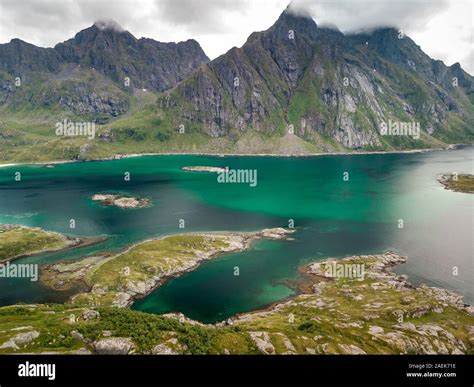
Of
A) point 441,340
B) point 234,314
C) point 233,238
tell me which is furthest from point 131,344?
point 233,238

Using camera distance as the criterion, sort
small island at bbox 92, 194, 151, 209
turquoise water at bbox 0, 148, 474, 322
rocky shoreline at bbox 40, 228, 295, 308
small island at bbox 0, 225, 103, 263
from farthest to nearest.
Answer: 1. small island at bbox 92, 194, 151, 209
2. small island at bbox 0, 225, 103, 263
3. turquoise water at bbox 0, 148, 474, 322
4. rocky shoreline at bbox 40, 228, 295, 308

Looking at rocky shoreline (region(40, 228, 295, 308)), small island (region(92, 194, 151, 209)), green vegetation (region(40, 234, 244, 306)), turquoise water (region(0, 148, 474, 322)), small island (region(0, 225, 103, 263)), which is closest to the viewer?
rocky shoreline (region(40, 228, 295, 308))

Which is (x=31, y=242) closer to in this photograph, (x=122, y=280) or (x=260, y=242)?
(x=122, y=280)

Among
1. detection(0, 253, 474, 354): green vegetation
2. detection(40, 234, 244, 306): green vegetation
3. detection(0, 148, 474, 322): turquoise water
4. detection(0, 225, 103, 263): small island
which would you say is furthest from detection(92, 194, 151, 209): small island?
detection(0, 253, 474, 354): green vegetation

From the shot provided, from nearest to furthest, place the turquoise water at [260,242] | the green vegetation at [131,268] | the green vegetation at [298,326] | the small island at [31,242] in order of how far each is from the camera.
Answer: the green vegetation at [298,326] → the turquoise water at [260,242] → the green vegetation at [131,268] → the small island at [31,242]

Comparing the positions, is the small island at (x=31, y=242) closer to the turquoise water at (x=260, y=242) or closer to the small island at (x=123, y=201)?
the turquoise water at (x=260, y=242)

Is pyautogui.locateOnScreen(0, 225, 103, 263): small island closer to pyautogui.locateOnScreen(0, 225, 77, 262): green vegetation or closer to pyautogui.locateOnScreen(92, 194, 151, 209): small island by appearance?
pyautogui.locateOnScreen(0, 225, 77, 262): green vegetation

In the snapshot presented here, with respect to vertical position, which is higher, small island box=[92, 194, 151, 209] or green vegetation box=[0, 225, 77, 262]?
small island box=[92, 194, 151, 209]

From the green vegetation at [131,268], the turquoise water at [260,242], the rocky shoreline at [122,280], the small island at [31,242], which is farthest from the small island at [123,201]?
the green vegetation at [131,268]

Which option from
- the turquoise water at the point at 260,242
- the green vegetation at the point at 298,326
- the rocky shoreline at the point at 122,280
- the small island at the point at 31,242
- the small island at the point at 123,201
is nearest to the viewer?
the green vegetation at the point at 298,326

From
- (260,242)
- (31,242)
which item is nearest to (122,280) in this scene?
(31,242)
